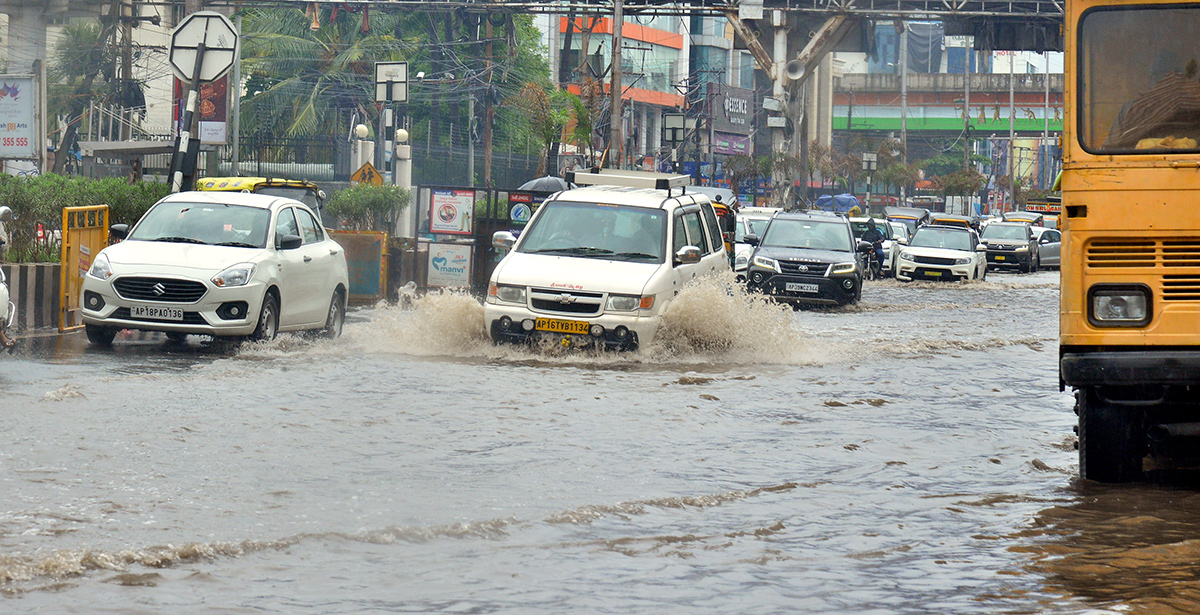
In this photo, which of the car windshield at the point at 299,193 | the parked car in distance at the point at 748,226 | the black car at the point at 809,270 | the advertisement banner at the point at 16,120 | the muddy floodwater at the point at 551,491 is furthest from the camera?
the parked car in distance at the point at 748,226

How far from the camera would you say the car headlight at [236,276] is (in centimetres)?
1393

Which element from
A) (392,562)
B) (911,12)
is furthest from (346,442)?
(911,12)

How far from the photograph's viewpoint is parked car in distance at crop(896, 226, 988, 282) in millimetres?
36594

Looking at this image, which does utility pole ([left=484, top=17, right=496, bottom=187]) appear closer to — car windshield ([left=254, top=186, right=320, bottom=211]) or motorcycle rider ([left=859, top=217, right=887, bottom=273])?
motorcycle rider ([left=859, top=217, right=887, bottom=273])

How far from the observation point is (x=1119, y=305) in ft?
24.3

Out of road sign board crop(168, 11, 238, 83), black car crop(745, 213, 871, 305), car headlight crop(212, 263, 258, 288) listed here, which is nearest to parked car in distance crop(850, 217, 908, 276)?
black car crop(745, 213, 871, 305)

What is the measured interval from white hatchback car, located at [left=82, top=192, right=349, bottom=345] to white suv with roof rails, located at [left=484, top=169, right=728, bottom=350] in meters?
2.08

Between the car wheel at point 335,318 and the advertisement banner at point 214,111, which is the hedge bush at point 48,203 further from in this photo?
the advertisement banner at point 214,111

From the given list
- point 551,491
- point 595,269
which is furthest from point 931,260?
point 551,491

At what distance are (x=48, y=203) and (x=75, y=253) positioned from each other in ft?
5.88

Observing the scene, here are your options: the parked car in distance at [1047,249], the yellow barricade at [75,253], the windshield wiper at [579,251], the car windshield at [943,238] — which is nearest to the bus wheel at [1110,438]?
the windshield wiper at [579,251]

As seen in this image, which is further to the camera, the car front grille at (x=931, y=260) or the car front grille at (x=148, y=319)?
the car front grille at (x=931, y=260)

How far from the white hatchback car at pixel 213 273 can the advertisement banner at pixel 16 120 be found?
24.9 feet

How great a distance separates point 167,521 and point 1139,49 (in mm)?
5123
